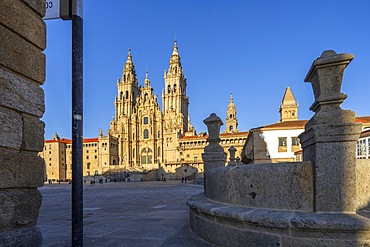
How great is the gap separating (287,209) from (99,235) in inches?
135

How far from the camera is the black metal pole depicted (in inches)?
111

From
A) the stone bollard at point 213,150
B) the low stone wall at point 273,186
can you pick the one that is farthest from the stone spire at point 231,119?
the low stone wall at point 273,186

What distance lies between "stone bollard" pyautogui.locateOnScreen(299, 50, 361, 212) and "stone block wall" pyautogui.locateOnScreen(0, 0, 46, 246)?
3380 millimetres

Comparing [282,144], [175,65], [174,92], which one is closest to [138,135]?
[174,92]

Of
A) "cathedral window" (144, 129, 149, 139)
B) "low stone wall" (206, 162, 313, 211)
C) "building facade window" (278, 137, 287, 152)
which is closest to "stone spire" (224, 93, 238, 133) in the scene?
"cathedral window" (144, 129, 149, 139)

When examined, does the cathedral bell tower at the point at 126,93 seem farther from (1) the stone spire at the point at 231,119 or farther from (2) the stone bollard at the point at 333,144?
(2) the stone bollard at the point at 333,144

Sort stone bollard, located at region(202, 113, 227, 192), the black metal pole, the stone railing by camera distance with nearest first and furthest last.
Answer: the black metal pole, the stone railing, stone bollard, located at region(202, 113, 227, 192)

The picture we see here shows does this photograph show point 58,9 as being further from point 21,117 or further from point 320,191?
point 320,191

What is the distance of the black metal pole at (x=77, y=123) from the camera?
281 centimetres

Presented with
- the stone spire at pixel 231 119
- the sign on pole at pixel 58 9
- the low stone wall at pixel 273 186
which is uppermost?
the stone spire at pixel 231 119

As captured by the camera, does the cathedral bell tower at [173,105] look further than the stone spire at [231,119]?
No

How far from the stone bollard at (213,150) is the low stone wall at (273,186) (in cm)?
299

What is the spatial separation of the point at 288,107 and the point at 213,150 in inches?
2347

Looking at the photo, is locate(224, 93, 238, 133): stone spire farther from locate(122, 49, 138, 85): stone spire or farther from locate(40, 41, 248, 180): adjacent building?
locate(122, 49, 138, 85): stone spire
